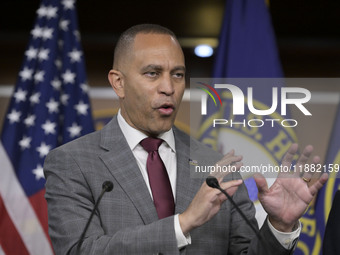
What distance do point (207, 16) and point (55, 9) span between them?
1051mm

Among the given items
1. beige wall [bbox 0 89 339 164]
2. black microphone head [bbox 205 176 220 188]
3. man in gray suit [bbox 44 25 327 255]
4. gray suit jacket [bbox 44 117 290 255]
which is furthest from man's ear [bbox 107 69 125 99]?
beige wall [bbox 0 89 339 164]

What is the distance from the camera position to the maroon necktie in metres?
1.71

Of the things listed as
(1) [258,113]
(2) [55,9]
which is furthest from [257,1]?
(2) [55,9]

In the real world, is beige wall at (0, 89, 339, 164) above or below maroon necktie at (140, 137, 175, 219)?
above

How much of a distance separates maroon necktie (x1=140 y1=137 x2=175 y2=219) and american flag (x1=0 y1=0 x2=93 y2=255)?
130cm

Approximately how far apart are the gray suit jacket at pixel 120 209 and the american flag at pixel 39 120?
115 cm

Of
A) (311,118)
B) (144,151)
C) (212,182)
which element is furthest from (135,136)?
(311,118)

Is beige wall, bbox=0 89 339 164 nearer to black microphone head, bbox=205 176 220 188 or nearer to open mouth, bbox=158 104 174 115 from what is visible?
open mouth, bbox=158 104 174 115

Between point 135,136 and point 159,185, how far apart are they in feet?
0.75

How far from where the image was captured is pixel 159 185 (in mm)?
1742

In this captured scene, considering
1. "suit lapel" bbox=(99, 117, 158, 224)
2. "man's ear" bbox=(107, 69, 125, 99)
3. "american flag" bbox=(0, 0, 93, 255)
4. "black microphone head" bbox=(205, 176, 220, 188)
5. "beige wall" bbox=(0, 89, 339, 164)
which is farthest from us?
"beige wall" bbox=(0, 89, 339, 164)

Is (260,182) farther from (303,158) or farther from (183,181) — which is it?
(183,181)

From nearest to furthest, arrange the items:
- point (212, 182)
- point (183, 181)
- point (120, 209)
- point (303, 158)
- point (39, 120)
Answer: point (212, 182) → point (303, 158) → point (120, 209) → point (183, 181) → point (39, 120)

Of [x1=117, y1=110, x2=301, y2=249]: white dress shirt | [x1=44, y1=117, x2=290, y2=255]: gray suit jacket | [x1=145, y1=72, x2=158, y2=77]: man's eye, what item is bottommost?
[x1=44, y1=117, x2=290, y2=255]: gray suit jacket
